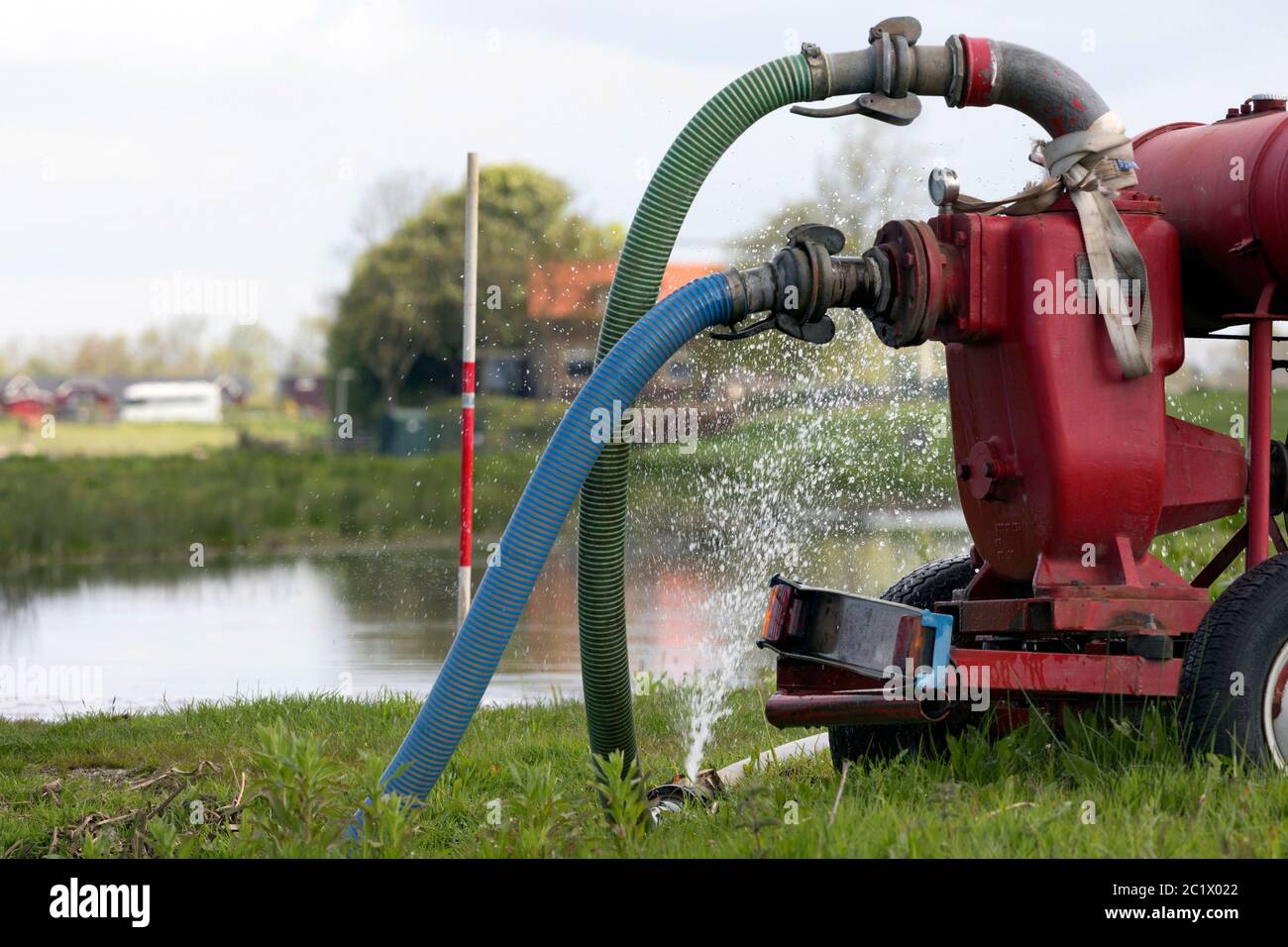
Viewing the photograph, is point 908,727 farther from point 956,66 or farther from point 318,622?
point 318,622

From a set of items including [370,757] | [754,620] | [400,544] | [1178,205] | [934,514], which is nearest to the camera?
[370,757]

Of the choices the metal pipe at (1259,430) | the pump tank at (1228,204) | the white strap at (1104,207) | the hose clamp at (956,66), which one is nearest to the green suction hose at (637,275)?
the hose clamp at (956,66)

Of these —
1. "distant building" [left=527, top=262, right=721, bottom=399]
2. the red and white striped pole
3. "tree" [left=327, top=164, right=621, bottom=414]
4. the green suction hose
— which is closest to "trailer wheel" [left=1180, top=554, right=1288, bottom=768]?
the green suction hose

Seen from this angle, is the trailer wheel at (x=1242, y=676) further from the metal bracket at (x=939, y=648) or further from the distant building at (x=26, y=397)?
the distant building at (x=26, y=397)

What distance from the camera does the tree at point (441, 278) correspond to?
34906 mm

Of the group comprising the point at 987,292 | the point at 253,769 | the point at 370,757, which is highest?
the point at 987,292

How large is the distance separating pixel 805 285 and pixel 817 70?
74 cm

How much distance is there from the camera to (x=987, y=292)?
17.6ft

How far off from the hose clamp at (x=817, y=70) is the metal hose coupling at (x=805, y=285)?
45 centimetres

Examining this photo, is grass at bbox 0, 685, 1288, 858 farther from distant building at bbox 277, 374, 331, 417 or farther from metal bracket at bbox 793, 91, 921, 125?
distant building at bbox 277, 374, 331, 417
